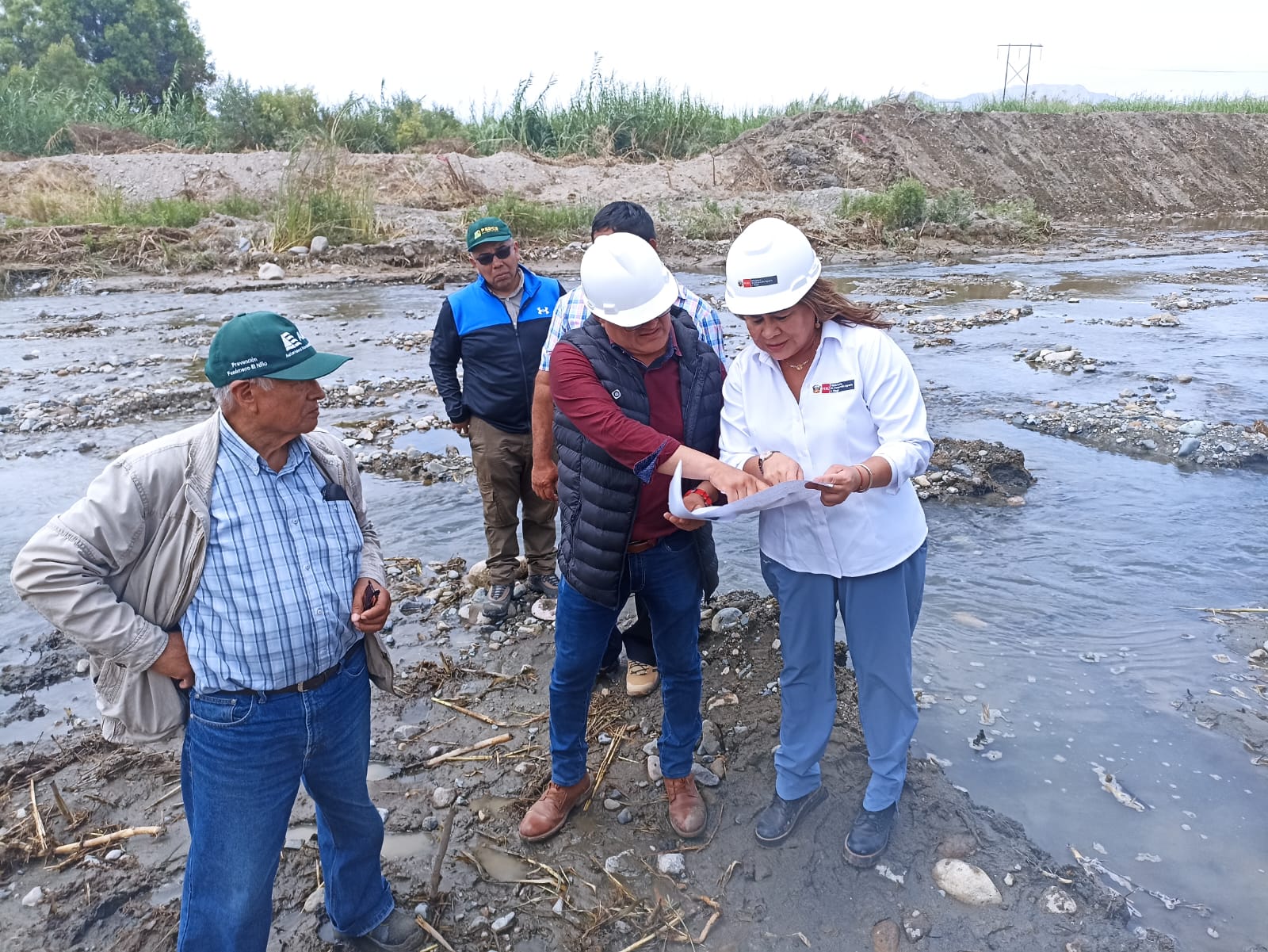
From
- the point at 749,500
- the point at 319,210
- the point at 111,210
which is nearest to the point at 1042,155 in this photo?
the point at 319,210

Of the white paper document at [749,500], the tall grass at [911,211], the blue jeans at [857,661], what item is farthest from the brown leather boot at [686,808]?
the tall grass at [911,211]

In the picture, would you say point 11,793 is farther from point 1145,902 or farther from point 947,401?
point 947,401

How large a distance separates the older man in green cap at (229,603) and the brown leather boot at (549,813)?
1.02 metres

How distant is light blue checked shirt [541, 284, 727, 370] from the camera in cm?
339

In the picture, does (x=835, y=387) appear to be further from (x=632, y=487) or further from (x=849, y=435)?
(x=632, y=487)

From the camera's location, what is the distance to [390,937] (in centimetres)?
278

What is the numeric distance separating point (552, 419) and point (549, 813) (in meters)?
1.68

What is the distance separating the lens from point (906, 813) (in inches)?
126

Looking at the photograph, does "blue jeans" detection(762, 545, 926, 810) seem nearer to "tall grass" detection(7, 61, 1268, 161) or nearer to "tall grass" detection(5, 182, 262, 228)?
"tall grass" detection(5, 182, 262, 228)

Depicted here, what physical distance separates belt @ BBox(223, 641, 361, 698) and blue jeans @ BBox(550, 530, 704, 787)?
0.80 meters

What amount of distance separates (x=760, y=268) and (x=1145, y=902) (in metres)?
2.38

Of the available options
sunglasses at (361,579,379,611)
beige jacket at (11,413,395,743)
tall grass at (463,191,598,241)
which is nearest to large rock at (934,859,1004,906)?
sunglasses at (361,579,379,611)

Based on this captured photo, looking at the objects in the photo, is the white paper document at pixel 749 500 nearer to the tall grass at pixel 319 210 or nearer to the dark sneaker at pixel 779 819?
the dark sneaker at pixel 779 819

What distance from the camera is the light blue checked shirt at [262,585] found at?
2.19 meters
